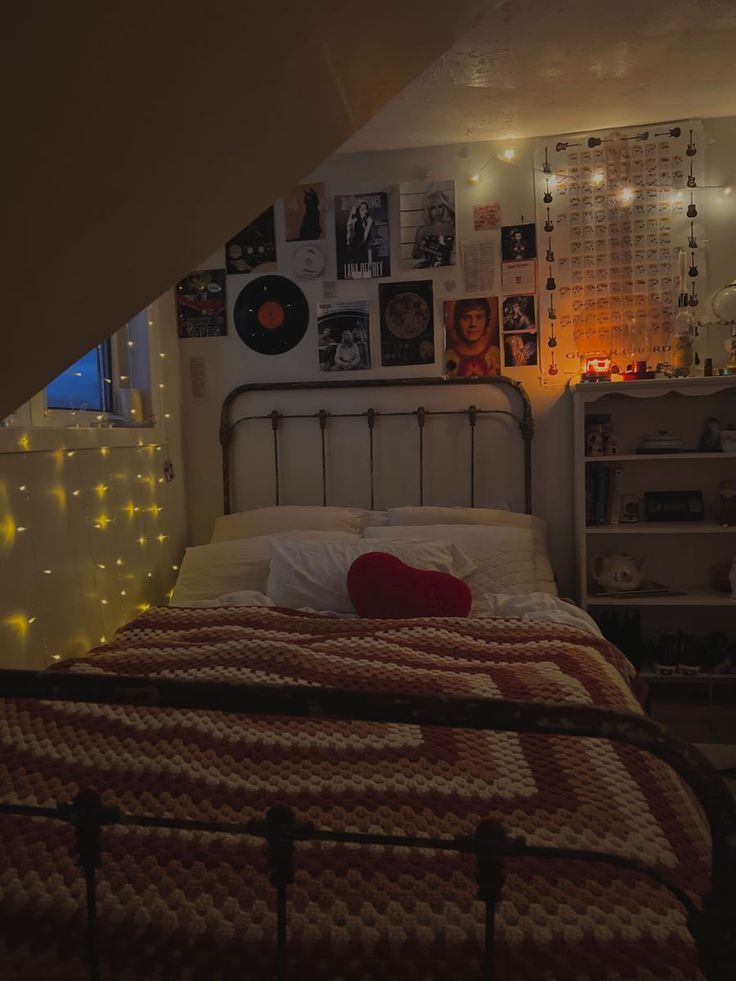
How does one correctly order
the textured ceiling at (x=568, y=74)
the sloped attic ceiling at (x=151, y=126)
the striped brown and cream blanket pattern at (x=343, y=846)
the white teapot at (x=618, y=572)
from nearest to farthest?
the sloped attic ceiling at (x=151, y=126)
the striped brown and cream blanket pattern at (x=343, y=846)
the textured ceiling at (x=568, y=74)
the white teapot at (x=618, y=572)

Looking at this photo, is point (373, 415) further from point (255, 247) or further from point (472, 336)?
point (255, 247)

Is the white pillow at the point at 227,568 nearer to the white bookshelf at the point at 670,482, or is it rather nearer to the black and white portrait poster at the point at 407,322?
the black and white portrait poster at the point at 407,322

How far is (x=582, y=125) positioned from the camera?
287cm

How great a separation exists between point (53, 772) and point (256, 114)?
3.46ft

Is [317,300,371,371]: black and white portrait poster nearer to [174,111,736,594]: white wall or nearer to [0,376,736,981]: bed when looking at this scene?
[174,111,736,594]: white wall

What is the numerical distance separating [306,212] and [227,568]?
5.09 ft

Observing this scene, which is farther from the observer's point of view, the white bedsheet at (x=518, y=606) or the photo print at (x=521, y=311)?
the photo print at (x=521, y=311)

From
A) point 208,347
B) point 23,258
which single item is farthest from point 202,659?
point 208,347

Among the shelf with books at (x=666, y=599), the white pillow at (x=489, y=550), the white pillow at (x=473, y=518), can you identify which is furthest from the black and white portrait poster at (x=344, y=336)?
the shelf with books at (x=666, y=599)

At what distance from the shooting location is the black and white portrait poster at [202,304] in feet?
10.4

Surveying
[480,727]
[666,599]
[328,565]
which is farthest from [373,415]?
[480,727]

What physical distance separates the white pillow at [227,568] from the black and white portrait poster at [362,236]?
1140mm

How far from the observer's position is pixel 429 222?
119 inches

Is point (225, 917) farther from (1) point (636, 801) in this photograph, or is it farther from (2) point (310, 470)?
(2) point (310, 470)
